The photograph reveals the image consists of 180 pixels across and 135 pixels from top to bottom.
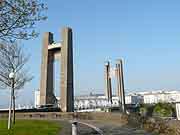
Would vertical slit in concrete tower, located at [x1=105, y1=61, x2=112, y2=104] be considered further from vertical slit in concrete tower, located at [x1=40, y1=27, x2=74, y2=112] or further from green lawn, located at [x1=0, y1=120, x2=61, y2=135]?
green lawn, located at [x1=0, y1=120, x2=61, y2=135]

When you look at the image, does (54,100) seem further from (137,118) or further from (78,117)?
(137,118)

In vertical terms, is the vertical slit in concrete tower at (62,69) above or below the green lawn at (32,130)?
above

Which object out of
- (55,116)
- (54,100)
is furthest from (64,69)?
(55,116)

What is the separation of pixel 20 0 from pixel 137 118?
40.9 feet

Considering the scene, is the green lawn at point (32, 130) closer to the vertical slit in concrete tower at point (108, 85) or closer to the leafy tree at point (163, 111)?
the leafy tree at point (163, 111)

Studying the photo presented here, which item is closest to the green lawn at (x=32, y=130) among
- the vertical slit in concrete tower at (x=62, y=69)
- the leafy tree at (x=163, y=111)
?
the vertical slit in concrete tower at (x=62, y=69)

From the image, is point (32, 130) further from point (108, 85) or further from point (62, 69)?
point (108, 85)

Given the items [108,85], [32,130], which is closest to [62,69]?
[108,85]

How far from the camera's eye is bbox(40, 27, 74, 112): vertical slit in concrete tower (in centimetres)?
4475

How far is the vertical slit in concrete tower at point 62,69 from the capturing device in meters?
44.8

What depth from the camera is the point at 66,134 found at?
15.2m

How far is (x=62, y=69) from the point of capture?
4525 centimetres

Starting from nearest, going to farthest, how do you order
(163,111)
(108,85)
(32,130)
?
1. (32,130)
2. (163,111)
3. (108,85)

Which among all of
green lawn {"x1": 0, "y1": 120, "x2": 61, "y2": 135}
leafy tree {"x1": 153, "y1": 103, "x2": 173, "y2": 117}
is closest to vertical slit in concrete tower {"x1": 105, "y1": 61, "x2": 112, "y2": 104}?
leafy tree {"x1": 153, "y1": 103, "x2": 173, "y2": 117}
